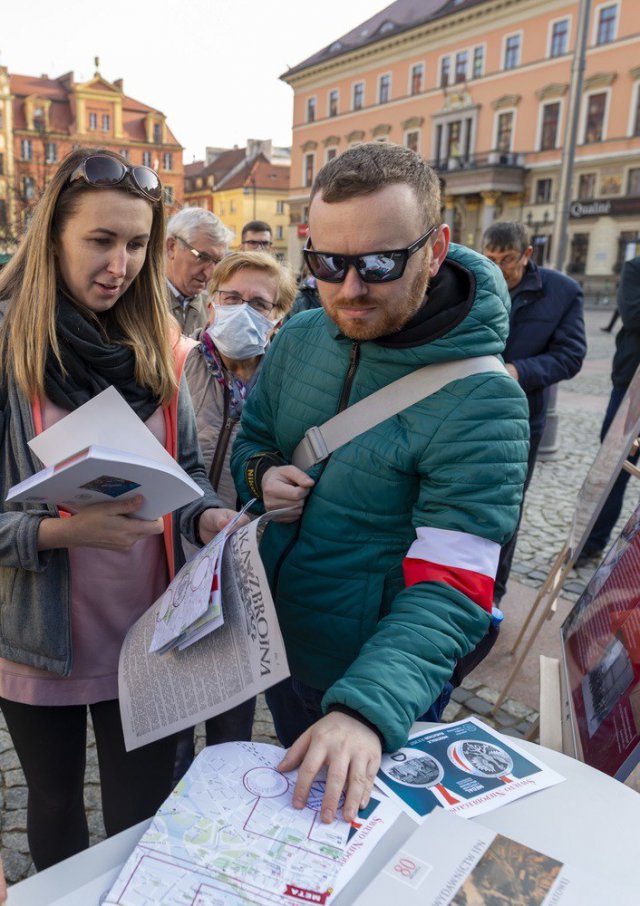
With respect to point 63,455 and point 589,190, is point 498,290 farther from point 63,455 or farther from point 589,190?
point 589,190

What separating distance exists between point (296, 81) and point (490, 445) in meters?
52.4

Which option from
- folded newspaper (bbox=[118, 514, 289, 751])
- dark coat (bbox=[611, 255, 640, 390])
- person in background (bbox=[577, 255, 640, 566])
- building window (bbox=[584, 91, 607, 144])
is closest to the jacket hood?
folded newspaper (bbox=[118, 514, 289, 751])

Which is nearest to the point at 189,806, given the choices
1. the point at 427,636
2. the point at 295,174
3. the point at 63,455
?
the point at 427,636

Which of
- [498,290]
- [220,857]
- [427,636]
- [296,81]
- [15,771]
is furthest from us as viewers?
[296,81]

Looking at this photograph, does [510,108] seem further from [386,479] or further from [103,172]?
[386,479]

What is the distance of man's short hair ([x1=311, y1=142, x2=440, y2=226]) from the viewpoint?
1.20 m

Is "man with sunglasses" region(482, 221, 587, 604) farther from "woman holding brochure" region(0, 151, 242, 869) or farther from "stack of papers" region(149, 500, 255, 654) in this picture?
"stack of papers" region(149, 500, 255, 654)

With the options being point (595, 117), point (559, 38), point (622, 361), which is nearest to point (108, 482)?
point (622, 361)

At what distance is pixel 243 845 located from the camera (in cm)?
85

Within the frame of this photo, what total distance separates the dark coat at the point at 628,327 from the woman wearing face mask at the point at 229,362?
2.53 metres

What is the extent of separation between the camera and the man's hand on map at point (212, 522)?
160 cm

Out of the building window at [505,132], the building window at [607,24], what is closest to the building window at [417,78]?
the building window at [505,132]

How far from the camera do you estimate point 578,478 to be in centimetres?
639

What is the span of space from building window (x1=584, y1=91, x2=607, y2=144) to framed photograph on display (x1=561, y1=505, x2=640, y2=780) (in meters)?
37.7
